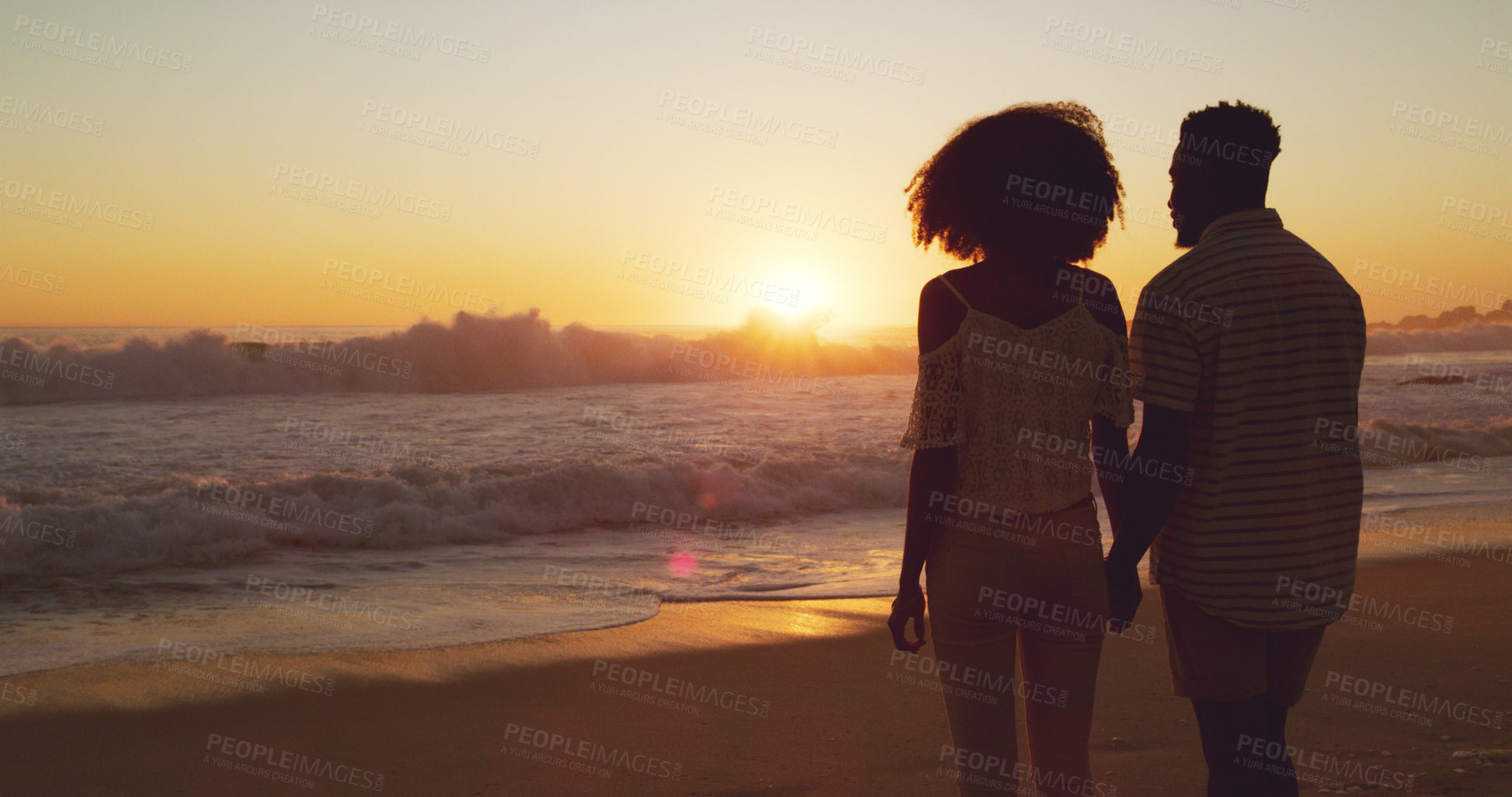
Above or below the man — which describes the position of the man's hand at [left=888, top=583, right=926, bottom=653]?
below

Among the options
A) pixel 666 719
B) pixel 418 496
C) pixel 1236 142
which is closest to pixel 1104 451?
pixel 1236 142

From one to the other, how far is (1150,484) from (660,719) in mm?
3247

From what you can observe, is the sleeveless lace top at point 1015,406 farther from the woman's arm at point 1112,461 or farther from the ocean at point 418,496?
the ocean at point 418,496

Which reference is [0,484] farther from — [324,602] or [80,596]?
[324,602]

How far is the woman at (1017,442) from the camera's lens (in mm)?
2049

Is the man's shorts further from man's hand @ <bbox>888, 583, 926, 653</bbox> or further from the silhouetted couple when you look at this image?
man's hand @ <bbox>888, 583, 926, 653</bbox>

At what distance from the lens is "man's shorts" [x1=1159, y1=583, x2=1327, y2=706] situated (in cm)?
211

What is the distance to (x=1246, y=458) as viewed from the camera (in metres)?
2.07

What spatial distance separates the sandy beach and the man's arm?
208 centimetres

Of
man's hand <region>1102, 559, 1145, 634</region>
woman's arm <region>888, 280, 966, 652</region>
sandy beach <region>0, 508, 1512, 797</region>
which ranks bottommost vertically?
sandy beach <region>0, 508, 1512, 797</region>

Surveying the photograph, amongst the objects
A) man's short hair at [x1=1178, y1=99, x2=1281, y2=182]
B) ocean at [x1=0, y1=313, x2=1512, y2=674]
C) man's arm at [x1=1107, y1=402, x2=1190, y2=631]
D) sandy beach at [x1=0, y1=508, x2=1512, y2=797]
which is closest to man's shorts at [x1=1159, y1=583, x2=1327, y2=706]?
man's arm at [x1=1107, y1=402, x2=1190, y2=631]

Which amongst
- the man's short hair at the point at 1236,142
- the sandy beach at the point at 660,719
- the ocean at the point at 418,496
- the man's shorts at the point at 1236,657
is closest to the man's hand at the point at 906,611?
the man's shorts at the point at 1236,657

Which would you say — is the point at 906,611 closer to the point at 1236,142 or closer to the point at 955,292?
the point at 955,292

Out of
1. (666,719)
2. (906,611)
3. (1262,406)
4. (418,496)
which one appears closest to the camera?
(1262,406)
